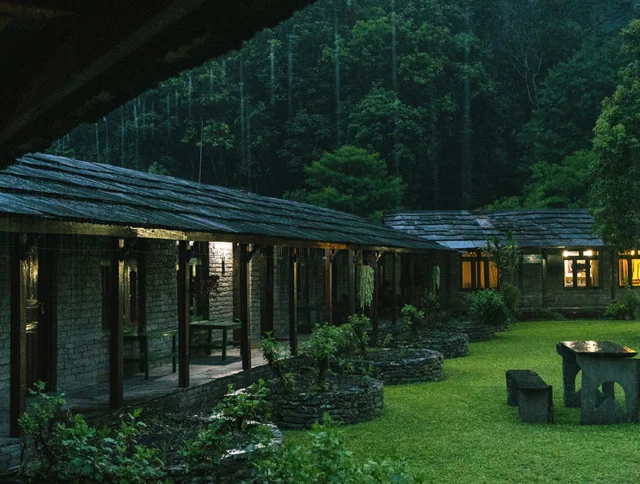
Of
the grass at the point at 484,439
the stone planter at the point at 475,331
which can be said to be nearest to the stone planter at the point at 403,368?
the grass at the point at 484,439

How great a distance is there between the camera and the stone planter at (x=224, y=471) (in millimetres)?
6578

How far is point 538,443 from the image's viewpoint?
908 centimetres

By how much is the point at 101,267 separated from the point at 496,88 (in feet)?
125

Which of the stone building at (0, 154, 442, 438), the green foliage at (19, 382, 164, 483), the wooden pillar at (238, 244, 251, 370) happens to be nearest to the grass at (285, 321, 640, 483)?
the green foliage at (19, 382, 164, 483)

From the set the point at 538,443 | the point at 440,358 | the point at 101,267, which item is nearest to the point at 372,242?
the point at 440,358

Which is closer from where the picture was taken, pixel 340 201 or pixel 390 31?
pixel 340 201

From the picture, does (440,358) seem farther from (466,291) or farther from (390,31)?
(390,31)

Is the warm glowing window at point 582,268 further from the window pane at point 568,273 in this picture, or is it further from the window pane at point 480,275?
the window pane at point 480,275

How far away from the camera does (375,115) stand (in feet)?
134

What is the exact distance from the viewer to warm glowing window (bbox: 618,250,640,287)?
95.3 ft

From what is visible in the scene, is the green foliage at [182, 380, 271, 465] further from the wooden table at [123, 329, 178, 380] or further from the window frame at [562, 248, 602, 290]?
the window frame at [562, 248, 602, 290]

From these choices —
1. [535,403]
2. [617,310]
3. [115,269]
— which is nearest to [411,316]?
[535,403]

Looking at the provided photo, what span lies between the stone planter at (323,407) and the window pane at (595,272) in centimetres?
2022

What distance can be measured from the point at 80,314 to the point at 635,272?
2363cm
